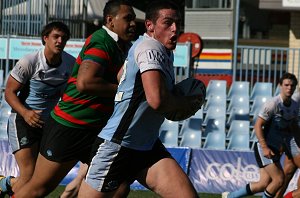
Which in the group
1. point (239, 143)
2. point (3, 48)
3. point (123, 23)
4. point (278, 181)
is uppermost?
point (123, 23)

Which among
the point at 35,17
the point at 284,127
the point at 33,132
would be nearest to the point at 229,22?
the point at 35,17

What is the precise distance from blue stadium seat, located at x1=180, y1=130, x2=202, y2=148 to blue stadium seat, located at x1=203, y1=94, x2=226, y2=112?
1.09 metres

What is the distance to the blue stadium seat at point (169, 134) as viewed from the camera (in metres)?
15.0

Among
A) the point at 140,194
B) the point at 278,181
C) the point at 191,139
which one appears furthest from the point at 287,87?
the point at 191,139

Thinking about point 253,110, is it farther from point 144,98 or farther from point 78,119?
point 144,98

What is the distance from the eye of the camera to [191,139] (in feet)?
49.5

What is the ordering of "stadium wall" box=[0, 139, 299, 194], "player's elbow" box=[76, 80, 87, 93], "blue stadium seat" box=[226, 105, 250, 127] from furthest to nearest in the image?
"blue stadium seat" box=[226, 105, 250, 127], "stadium wall" box=[0, 139, 299, 194], "player's elbow" box=[76, 80, 87, 93]

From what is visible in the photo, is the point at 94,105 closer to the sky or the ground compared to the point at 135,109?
closer to the ground

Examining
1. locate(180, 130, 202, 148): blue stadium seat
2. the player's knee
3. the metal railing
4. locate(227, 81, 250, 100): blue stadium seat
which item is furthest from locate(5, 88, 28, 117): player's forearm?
the metal railing

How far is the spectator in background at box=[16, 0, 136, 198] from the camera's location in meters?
7.27

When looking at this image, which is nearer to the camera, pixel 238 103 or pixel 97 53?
pixel 97 53

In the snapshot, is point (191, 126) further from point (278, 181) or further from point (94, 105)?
point (94, 105)

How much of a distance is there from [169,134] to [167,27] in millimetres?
9155

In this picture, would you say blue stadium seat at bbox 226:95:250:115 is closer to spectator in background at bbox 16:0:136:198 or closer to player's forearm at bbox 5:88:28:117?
player's forearm at bbox 5:88:28:117
